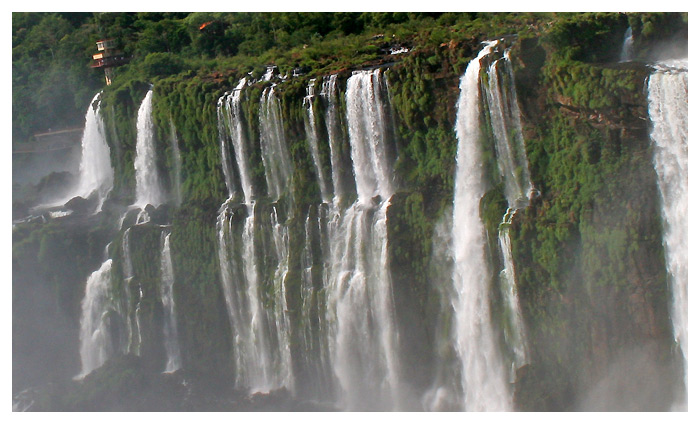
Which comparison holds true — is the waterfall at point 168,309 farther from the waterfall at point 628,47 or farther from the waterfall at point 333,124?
the waterfall at point 628,47

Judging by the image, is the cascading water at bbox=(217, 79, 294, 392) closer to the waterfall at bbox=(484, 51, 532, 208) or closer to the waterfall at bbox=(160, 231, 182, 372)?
the waterfall at bbox=(160, 231, 182, 372)

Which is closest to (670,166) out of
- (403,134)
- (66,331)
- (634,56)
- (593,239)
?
(593,239)

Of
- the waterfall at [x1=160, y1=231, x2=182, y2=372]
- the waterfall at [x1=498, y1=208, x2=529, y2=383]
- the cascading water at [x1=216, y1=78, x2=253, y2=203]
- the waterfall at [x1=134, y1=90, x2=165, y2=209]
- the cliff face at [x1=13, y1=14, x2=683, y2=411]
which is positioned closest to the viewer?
the cliff face at [x1=13, y1=14, x2=683, y2=411]

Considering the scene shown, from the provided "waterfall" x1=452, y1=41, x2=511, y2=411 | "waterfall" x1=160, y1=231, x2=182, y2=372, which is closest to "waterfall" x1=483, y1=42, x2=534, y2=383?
"waterfall" x1=452, y1=41, x2=511, y2=411

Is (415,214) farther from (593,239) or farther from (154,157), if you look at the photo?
(154,157)

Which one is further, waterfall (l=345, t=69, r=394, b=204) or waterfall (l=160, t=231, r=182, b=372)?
waterfall (l=160, t=231, r=182, b=372)

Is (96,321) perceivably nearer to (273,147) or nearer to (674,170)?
(273,147)

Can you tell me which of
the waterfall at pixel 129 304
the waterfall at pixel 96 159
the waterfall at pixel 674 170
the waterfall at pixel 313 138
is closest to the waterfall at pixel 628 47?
the waterfall at pixel 674 170
